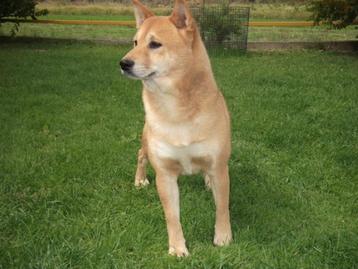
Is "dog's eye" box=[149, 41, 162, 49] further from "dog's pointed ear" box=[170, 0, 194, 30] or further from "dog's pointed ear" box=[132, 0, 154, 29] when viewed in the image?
"dog's pointed ear" box=[132, 0, 154, 29]

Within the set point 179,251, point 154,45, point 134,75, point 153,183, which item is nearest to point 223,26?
point 153,183

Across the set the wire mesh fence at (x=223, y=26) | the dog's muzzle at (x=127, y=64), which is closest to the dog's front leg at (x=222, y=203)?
the dog's muzzle at (x=127, y=64)

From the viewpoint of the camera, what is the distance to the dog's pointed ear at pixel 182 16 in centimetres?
283

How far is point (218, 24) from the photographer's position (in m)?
10.9

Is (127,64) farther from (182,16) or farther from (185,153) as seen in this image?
(185,153)

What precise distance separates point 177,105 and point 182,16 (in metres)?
0.54

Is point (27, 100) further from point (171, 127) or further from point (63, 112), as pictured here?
point (171, 127)

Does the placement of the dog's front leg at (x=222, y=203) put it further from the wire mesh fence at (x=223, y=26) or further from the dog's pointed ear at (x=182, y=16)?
the wire mesh fence at (x=223, y=26)

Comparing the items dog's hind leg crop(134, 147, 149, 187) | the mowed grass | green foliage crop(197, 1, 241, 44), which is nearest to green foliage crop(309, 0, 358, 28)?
green foliage crop(197, 1, 241, 44)

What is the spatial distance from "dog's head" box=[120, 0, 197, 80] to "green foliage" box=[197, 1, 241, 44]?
824 centimetres

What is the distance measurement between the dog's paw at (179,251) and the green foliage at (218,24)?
8578 millimetres

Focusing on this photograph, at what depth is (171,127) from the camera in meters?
2.85

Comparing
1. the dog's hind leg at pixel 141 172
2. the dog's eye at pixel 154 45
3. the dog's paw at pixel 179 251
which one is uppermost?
the dog's eye at pixel 154 45

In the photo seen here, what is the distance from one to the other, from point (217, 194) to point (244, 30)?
344 inches
